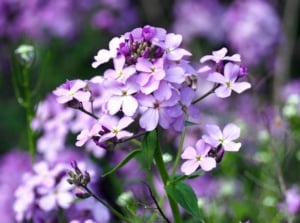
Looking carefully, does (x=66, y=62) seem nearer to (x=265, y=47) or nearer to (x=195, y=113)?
(x=265, y=47)

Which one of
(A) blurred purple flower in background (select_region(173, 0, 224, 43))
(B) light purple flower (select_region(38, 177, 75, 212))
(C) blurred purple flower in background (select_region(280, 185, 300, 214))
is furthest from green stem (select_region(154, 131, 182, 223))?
(A) blurred purple flower in background (select_region(173, 0, 224, 43))

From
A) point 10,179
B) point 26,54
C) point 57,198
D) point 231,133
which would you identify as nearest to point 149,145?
point 231,133

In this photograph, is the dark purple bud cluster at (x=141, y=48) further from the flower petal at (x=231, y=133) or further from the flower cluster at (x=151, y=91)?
the flower petal at (x=231, y=133)

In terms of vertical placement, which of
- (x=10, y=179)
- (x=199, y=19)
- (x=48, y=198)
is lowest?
(x=199, y=19)

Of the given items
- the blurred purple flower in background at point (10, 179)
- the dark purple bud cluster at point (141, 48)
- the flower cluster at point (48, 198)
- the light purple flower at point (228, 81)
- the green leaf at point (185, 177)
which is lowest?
the blurred purple flower in background at point (10, 179)

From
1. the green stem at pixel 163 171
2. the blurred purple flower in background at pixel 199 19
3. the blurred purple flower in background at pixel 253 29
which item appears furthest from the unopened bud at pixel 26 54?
the blurred purple flower in background at pixel 199 19

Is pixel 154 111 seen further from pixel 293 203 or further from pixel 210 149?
pixel 293 203

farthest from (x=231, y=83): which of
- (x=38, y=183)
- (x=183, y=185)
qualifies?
(x=38, y=183)
